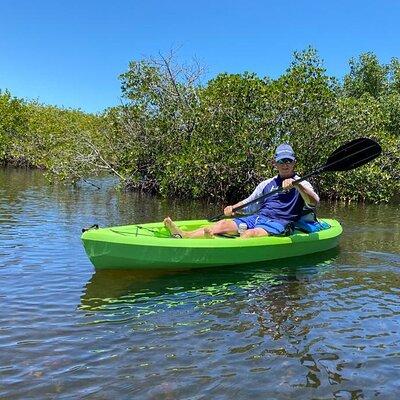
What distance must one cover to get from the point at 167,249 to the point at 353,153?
144 inches

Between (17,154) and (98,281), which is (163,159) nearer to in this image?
(98,281)

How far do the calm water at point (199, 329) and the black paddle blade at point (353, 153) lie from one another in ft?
4.72

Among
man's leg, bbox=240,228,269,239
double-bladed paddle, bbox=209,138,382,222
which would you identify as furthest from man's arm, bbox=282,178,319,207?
double-bladed paddle, bbox=209,138,382,222

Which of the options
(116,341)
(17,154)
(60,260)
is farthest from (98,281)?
(17,154)

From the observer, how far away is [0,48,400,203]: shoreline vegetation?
51.3 ft

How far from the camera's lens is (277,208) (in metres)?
7.42

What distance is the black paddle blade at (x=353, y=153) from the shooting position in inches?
316

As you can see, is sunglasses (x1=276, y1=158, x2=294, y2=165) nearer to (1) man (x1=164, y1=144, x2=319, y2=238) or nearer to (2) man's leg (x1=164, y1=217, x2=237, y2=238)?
(1) man (x1=164, y1=144, x2=319, y2=238)

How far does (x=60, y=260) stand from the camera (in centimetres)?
723

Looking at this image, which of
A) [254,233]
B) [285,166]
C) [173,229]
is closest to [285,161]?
[285,166]

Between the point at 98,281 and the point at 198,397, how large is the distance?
309cm

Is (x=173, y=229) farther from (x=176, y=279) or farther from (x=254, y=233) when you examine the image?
(x=254, y=233)

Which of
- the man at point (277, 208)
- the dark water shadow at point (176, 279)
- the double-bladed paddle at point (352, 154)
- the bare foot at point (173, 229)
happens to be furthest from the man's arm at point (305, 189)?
the bare foot at point (173, 229)

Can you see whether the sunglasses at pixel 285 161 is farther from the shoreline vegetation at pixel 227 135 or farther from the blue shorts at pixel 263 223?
the shoreline vegetation at pixel 227 135
